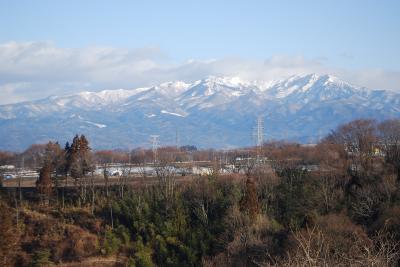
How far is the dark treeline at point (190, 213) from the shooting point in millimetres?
25906

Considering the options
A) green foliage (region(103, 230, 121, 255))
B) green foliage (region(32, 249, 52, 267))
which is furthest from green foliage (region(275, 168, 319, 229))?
green foliage (region(32, 249, 52, 267))

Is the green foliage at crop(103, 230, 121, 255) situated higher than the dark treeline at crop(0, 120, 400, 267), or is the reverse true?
the dark treeline at crop(0, 120, 400, 267)

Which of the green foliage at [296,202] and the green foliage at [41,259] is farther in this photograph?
the green foliage at [296,202]

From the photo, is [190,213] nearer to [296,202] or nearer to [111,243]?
[111,243]

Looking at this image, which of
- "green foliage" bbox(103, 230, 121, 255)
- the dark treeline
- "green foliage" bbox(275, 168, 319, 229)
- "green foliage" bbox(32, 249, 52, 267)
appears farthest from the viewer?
"green foliage" bbox(275, 168, 319, 229)

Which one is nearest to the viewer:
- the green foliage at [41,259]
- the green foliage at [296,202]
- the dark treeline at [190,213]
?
the dark treeline at [190,213]

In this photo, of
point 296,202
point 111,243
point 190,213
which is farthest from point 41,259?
point 296,202

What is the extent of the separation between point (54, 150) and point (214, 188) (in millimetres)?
11221

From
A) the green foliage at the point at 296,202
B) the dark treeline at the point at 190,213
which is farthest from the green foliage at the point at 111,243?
the green foliage at the point at 296,202

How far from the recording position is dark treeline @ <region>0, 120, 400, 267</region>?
25.9 metres

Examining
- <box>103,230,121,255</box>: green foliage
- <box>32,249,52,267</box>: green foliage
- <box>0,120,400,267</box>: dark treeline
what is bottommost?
<box>32,249,52,267</box>: green foliage

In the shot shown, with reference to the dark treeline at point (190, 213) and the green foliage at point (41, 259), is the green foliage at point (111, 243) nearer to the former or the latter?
the dark treeline at point (190, 213)

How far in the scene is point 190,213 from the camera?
3136 centimetres

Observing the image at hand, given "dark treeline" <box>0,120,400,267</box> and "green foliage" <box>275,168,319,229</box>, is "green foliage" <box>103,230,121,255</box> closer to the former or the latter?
"dark treeline" <box>0,120,400,267</box>
